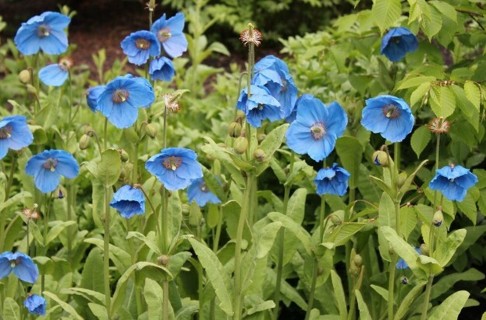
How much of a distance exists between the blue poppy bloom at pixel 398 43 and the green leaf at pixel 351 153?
0.39 m

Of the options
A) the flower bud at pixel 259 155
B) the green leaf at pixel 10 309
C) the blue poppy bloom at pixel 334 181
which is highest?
the flower bud at pixel 259 155

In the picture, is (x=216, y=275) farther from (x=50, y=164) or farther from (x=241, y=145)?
(x=50, y=164)

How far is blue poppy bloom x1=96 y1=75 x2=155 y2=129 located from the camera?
229 centimetres

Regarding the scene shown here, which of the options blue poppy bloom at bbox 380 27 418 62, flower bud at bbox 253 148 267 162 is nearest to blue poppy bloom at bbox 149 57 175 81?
flower bud at bbox 253 148 267 162

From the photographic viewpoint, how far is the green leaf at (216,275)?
2371mm

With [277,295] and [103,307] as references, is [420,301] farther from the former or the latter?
[103,307]

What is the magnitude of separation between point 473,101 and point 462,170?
1.57 feet

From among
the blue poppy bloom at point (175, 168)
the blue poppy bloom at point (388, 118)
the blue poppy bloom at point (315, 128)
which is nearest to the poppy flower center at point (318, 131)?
the blue poppy bloom at point (315, 128)

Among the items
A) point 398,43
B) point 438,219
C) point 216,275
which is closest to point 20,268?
point 216,275

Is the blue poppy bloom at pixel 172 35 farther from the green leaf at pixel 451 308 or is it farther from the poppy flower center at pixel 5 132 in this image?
the green leaf at pixel 451 308

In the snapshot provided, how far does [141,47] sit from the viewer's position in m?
2.58

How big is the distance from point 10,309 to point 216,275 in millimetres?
657

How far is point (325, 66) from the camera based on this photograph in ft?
13.2

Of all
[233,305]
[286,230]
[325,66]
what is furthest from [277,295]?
[325,66]
